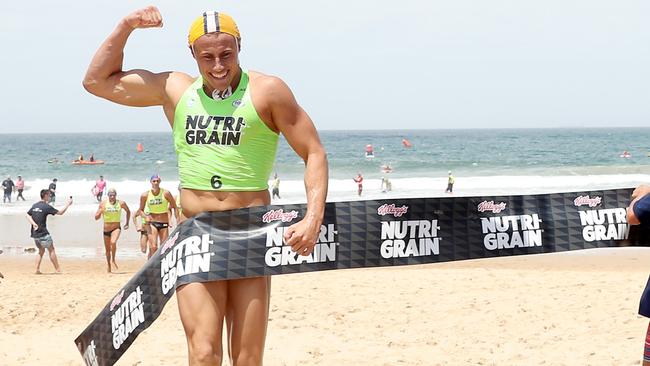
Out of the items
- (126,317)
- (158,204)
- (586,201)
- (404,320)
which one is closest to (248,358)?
(126,317)

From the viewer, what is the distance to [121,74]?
447 cm

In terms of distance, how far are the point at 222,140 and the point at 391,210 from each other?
1.26 metres

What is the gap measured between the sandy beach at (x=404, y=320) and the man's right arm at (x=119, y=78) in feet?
13.0

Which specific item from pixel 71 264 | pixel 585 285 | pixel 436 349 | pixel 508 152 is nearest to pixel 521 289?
pixel 585 285

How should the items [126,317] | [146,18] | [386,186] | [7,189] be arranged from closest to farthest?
1. [146,18]
2. [126,317]
3. [7,189]
4. [386,186]

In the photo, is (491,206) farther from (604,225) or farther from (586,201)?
(604,225)

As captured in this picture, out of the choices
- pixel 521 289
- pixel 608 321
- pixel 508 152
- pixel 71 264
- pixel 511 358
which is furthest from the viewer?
pixel 508 152

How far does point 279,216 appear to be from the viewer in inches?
177

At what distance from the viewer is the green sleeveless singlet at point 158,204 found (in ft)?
50.1

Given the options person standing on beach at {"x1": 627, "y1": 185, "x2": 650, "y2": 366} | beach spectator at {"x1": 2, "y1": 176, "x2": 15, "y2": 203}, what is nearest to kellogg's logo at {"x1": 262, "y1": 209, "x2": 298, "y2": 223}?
person standing on beach at {"x1": 627, "y1": 185, "x2": 650, "y2": 366}

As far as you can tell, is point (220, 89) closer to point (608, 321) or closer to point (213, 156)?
point (213, 156)

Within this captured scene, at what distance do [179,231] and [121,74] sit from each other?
35.3 inches

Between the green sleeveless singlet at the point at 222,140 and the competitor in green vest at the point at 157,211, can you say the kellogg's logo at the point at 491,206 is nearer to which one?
the green sleeveless singlet at the point at 222,140

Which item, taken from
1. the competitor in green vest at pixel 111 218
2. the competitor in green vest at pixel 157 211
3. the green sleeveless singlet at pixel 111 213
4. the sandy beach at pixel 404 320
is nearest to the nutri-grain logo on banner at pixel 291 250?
the sandy beach at pixel 404 320
